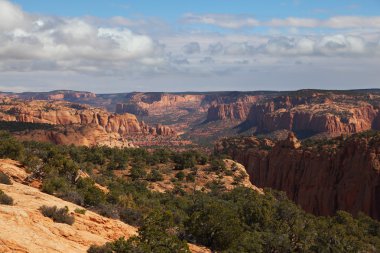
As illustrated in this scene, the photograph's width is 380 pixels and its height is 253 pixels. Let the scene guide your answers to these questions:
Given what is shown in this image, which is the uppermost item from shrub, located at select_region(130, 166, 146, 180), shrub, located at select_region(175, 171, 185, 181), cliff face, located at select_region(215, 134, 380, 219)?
shrub, located at select_region(130, 166, 146, 180)

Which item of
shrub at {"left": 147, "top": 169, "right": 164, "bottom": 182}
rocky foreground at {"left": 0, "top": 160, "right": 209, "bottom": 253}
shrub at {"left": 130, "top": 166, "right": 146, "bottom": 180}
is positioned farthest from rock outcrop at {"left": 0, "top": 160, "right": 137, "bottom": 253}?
shrub at {"left": 147, "top": 169, "right": 164, "bottom": 182}

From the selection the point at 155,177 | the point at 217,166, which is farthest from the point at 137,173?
the point at 217,166

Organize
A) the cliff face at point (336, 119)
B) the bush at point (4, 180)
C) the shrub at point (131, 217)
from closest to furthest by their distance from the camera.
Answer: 1. the bush at point (4, 180)
2. the shrub at point (131, 217)
3. the cliff face at point (336, 119)

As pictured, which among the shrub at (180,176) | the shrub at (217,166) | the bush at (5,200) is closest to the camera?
the bush at (5,200)

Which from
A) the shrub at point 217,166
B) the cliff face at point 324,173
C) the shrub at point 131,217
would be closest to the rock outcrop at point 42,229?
the shrub at point 131,217

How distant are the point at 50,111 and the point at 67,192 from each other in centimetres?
16340

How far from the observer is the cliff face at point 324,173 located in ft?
251

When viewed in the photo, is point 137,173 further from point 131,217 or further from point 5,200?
point 5,200

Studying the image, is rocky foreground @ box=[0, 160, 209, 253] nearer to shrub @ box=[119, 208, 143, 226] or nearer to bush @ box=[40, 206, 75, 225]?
bush @ box=[40, 206, 75, 225]

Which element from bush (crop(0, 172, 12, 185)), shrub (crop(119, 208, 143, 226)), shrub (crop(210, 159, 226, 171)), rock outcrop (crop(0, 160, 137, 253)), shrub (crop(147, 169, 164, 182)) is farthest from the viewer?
shrub (crop(210, 159, 226, 171))

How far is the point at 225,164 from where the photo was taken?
69.4 metres

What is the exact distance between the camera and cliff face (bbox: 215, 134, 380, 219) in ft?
251

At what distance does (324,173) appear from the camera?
87.3m

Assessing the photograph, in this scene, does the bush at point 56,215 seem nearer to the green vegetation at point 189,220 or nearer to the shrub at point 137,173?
the green vegetation at point 189,220
